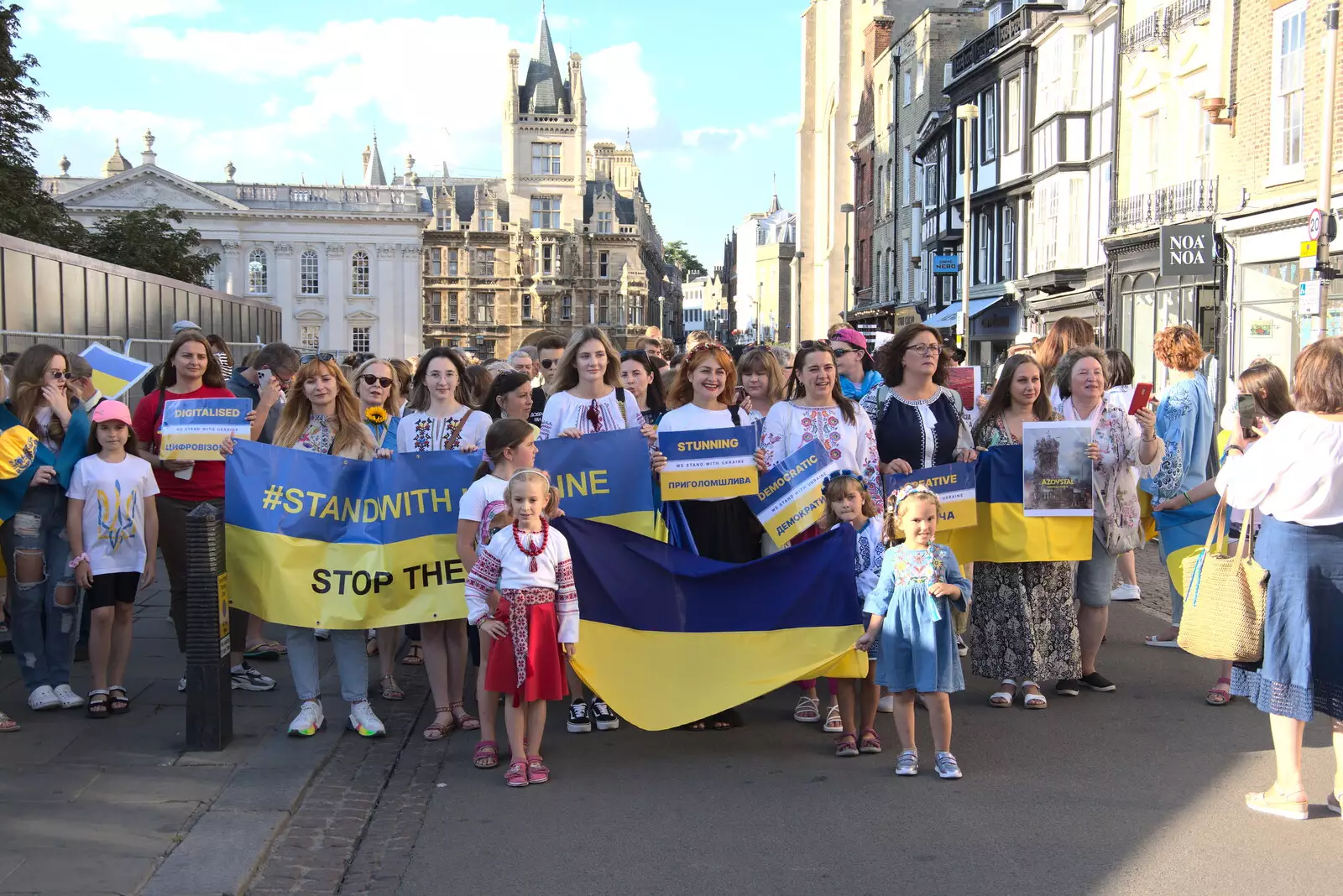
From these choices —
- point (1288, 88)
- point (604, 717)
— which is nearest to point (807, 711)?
point (604, 717)

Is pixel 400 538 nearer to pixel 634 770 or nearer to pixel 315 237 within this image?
pixel 634 770

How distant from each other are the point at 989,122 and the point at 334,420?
3584 centimetres

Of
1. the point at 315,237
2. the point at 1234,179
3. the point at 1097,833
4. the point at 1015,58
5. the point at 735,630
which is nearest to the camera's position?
the point at 1097,833

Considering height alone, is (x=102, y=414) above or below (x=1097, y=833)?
above

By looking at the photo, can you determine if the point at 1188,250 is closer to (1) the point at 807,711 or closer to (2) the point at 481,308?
(1) the point at 807,711

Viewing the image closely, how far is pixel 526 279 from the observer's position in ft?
357

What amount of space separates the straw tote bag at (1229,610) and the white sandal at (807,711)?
2.31 m

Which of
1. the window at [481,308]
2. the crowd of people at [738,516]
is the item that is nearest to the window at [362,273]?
the window at [481,308]

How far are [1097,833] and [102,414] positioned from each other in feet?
18.3

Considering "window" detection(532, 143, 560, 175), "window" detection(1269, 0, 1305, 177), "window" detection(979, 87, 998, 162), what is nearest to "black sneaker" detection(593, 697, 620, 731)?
"window" detection(1269, 0, 1305, 177)

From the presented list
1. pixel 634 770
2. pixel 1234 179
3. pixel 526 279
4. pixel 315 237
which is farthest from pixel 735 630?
pixel 526 279

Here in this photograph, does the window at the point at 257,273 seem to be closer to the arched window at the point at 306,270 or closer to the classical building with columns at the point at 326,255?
the classical building with columns at the point at 326,255

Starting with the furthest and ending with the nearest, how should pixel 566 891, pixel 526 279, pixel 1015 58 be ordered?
1. pixel 526 279
2. pixel 1015 58
3. pixel 566 891

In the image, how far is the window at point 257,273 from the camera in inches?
3767
